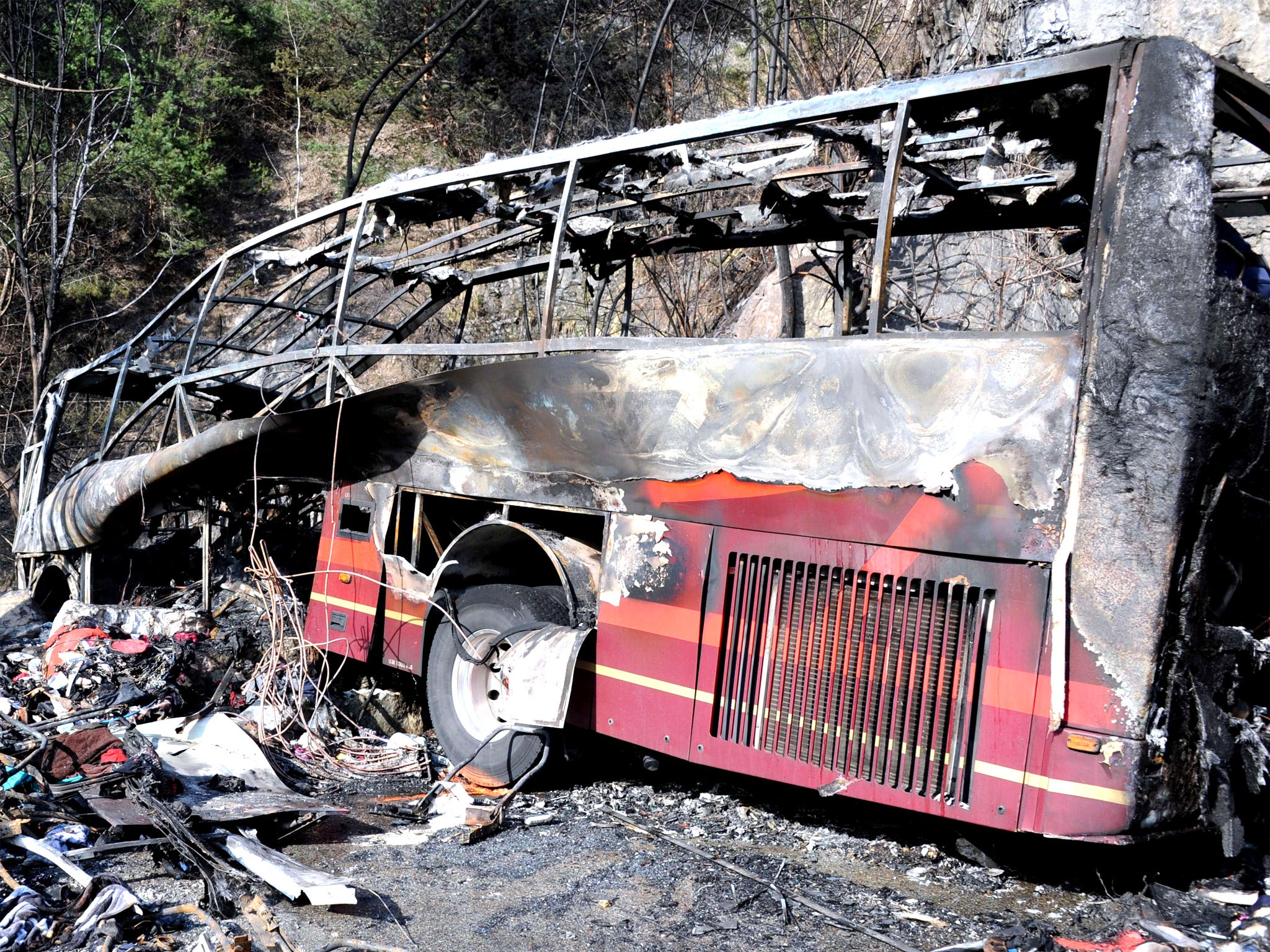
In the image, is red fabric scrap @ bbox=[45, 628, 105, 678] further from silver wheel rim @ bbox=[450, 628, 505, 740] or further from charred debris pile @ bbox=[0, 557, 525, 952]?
silver wheel rim @ bbox=[450, 628, 505, 740]

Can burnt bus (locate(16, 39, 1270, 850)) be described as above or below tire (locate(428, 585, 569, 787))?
above

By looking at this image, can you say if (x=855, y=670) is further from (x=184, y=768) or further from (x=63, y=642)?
(x=63, y=642)

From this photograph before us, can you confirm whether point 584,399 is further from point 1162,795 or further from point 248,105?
point 248,105

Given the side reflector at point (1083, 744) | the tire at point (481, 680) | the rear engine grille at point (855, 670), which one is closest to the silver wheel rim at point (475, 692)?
the tire at point (481, 680)

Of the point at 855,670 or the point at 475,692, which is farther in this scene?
the point at 475,692

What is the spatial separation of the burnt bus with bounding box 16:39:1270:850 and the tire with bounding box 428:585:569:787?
0.02m

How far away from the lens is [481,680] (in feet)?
18.6

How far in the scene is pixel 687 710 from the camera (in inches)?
183

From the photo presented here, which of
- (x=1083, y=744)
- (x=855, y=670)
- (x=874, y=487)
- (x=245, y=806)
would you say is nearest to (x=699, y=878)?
(x=855, y=670)

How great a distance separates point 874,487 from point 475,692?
2.75 meters

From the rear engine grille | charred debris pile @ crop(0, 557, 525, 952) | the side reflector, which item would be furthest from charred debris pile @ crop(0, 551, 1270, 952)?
the side reflector

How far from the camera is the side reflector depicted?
3502mm

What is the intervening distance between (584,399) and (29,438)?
24.6 feet

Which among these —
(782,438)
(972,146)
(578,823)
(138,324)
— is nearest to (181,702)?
(578,823)
